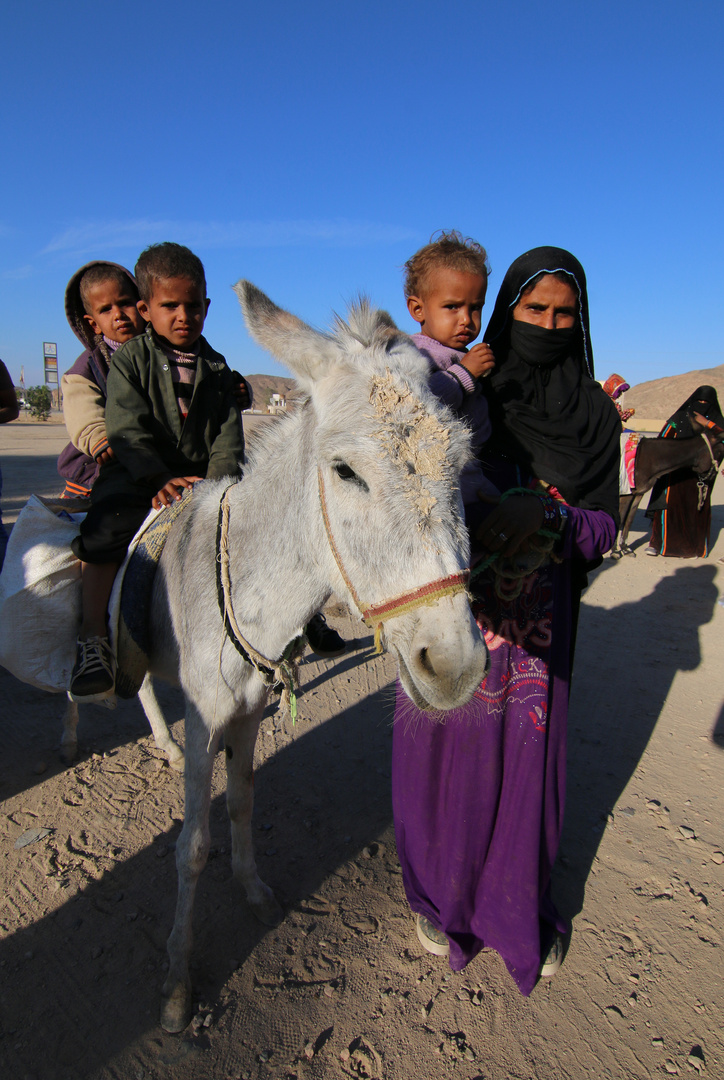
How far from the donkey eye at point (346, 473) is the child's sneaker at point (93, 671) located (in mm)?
1575

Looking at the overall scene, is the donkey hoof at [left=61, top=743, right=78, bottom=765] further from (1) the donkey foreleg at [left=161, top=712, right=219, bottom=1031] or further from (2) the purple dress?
(2) the purple dress

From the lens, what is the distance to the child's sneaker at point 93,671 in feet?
7.49

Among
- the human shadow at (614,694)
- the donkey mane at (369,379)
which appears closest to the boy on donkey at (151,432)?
the donkey mane at (369,379)

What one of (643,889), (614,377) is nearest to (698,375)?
(614,377)

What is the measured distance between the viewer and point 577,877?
9.02 ft

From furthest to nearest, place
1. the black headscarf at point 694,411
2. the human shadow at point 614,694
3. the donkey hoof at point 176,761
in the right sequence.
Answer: the black headscarf at point 694,411 < the donkey hoof at point 176,761 < the human shadow at point 614,694

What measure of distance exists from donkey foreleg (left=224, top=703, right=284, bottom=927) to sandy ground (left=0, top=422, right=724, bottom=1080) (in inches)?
3.9

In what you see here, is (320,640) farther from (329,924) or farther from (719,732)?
(719,732)

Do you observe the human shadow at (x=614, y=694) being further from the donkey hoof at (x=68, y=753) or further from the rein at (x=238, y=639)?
the donkey hoof at (x=68, y=753)

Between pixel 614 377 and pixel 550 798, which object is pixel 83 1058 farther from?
pixel 614 377

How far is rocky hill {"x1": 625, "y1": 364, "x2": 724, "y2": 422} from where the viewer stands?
197 ft

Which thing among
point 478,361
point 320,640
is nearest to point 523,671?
point 320,640

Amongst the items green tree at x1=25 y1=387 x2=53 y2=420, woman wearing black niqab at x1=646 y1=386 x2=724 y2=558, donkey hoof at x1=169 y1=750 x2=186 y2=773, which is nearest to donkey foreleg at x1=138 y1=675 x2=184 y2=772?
donkey hoof at x1=169 y1=750 x2=186 y2=773

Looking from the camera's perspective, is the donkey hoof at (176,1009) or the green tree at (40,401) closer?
the donkey hoof at (176,1009)
